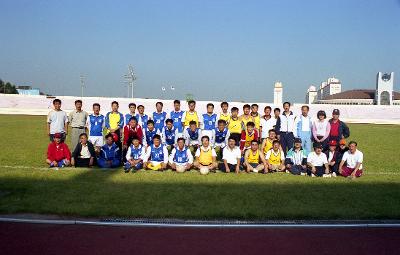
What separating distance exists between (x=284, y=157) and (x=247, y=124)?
1.21 metres

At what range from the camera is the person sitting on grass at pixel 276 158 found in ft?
32.1

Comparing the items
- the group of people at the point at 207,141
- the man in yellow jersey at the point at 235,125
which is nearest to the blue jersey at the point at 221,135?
the group of people at the point at 207,141

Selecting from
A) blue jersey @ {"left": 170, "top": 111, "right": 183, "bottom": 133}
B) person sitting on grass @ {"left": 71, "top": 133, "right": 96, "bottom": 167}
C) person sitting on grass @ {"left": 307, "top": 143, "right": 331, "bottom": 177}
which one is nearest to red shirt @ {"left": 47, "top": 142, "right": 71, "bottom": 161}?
person sitting on grass @ {"left": 71, "top": 133, "right": 96, "bottom": 167}

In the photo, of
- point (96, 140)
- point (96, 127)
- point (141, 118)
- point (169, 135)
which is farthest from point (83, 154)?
point (169, 135)

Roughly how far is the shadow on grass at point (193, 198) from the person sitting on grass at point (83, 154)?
116 cm

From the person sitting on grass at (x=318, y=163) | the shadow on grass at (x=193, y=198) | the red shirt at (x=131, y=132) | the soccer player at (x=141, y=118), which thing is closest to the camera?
the shadow on grass at (x=193, y=198)

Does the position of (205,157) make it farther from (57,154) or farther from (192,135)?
(57,154)

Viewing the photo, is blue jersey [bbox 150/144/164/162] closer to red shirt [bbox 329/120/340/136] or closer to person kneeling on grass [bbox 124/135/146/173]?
person kneeling on grass [bbox 124/135/146/173]

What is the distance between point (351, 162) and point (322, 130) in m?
1.23

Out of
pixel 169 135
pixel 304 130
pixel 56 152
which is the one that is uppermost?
pixel 304 130

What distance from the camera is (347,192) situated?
24.7ft

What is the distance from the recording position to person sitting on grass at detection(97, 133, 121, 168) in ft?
32.4

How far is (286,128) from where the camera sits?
10602mm

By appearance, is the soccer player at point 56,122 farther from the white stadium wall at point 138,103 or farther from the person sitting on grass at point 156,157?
the white stadium wall at point 138,103
